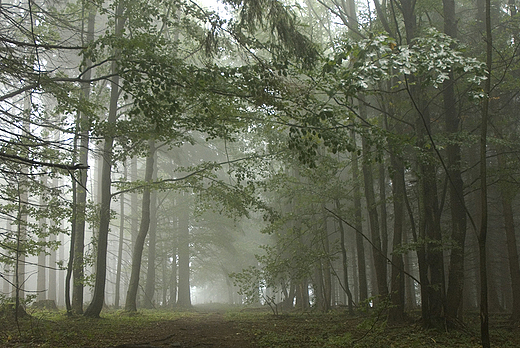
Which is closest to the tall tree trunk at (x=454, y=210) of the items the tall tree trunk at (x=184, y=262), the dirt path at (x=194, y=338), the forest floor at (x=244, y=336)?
the forest floor at (x=244, y=336)

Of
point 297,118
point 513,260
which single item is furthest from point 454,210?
point 297,118

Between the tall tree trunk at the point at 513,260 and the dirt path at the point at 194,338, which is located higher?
the tall tree trunk at the point at 513,260

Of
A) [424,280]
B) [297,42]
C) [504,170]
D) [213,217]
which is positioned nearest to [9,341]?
[297,42]

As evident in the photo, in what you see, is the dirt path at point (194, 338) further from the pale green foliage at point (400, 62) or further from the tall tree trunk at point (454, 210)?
the pale green foliage at point (400, 62)

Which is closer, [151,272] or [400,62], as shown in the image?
[400,62]

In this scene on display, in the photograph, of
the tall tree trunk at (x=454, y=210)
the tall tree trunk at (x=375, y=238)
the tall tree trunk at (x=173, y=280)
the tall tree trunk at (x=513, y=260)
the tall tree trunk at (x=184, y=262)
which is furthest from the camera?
the tall tree trunk at (x=173, y=280)

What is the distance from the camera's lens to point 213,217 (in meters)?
24.5

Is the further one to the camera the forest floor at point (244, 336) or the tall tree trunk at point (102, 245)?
the tall tree trunk at point (102, 245)

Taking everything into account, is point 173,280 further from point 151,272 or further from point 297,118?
point 297,118

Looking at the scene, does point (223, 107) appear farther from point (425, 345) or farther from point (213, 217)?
point (213, 217)

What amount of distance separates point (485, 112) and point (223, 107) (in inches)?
172

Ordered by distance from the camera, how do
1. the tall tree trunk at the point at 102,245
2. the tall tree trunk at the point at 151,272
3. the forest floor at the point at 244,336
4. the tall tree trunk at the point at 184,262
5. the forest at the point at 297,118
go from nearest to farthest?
the forest at the point at 297,118
the forest floor at the point at 244,336
the tall tree trunk at the point at 102,245
the tall tree trunk at the point at 151,272
the tall tree trunk at the point at 184,262

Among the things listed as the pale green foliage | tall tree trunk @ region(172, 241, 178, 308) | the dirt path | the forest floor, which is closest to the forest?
the pale green foliage

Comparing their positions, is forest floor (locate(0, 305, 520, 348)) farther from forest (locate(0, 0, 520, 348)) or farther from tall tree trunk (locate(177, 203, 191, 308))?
tall tree trunk (locate(177, 203, 191, 308))
